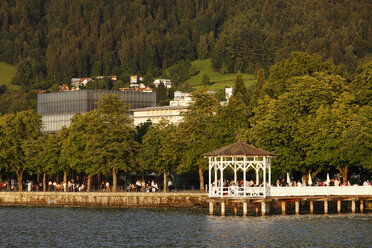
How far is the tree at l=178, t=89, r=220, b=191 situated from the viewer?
9575 centimetres

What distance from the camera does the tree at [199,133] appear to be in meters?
95.8

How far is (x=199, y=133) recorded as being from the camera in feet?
328

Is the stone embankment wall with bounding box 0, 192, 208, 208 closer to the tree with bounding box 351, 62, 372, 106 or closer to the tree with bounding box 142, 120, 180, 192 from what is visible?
the tree with bounding box 142, 120, 180, 192

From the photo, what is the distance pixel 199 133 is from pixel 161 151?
24.1 ft

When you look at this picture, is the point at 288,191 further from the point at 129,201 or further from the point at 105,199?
the point at 105,199

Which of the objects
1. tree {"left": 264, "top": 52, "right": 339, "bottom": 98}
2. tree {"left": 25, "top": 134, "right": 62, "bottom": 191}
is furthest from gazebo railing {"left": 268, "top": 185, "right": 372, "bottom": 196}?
tree {"left": 25, "top": 134, "right": 62, "bottom": 191}

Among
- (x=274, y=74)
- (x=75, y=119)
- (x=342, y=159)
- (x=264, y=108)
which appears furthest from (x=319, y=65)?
(x=75, y=119)

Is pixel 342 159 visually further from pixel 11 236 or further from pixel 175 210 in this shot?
pixel 11 236

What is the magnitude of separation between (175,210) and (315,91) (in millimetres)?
21831

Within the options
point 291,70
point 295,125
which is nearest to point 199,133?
point 291,70

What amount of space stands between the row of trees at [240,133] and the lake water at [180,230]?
9919mm

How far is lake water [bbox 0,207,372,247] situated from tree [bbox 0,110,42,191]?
3034cm

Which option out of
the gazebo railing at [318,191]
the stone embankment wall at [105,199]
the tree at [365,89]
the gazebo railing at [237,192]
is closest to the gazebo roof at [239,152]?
the gazebo railing at [237,192]

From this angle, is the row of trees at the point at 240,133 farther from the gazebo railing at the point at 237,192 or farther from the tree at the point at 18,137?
the gazebo railing at the point at 237,192
